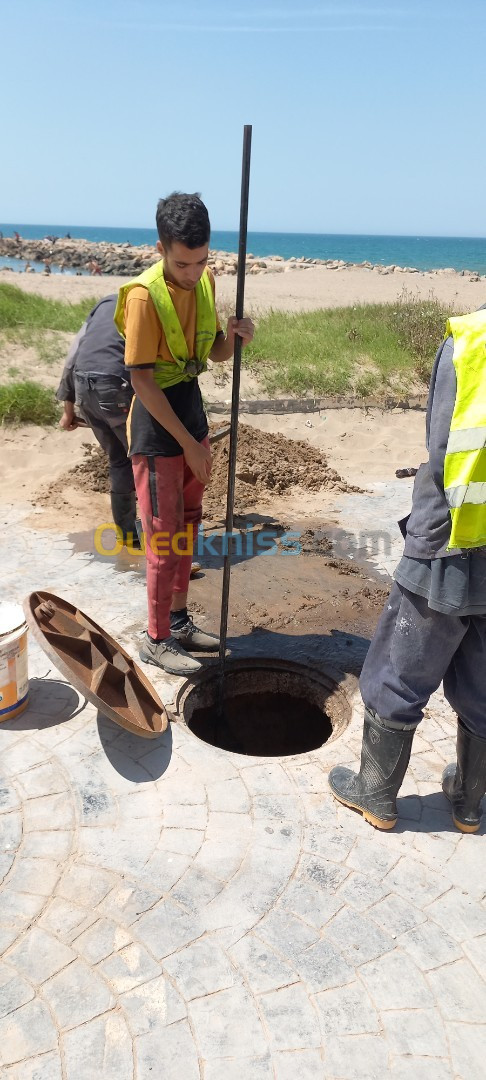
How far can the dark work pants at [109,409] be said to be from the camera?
4754 mm

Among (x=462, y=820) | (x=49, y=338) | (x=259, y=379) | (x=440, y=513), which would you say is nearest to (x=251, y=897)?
(x=462, y=820)

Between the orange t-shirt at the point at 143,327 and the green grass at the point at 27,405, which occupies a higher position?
the orange t-shirt at the point at 143,327

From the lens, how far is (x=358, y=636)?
4.20 meters

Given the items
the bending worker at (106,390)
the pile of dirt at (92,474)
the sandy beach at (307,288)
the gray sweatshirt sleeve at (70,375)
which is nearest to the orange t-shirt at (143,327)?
the bending worker at (106,390)

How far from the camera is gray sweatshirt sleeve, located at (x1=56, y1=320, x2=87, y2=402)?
4984 mm

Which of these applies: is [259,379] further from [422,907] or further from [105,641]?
[422,907]

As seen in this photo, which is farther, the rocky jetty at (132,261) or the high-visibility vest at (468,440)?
the rocky jetty at (132,261)

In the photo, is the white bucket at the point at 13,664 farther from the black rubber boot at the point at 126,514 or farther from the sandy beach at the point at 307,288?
the sandy beach at the point at 307,288

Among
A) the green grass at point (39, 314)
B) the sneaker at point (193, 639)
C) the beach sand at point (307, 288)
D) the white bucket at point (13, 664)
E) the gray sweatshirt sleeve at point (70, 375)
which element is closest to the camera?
the white bucket at point (13, 664)

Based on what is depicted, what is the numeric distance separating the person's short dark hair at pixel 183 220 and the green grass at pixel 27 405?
15.4 feet

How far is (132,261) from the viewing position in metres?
36.7

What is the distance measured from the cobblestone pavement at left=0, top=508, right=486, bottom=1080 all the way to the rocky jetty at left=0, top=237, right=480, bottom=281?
80.5 ft

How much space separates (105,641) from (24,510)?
2.60 m

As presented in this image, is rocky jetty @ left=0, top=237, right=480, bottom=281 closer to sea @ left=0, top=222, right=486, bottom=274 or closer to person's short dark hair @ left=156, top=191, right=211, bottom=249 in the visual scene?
sea @ left=0, top=222, right=486, bottom=274
